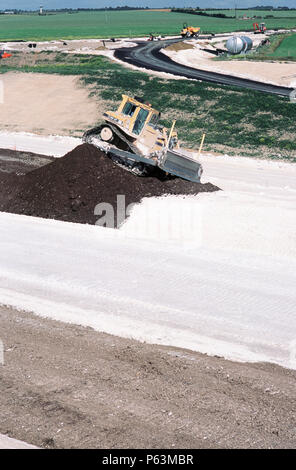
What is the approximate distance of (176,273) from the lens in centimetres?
1625

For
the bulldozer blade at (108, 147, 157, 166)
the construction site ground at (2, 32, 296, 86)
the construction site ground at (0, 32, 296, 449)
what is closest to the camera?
the construction site ground at (0, 32, 296, 449)

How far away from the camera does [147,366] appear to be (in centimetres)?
1135

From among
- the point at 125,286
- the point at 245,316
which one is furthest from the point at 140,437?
the point at 125,286

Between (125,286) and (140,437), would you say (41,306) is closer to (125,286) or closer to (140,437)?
(125,286)

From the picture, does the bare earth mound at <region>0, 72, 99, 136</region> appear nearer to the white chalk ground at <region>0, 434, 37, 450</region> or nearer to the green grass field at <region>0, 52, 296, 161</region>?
the green grass field at <region>0, 52, 296, 161</region>

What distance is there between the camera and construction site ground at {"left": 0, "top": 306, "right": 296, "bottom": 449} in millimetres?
9250

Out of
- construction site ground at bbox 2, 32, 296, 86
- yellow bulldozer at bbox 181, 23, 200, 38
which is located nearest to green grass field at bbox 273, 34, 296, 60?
construction site ground at bbox 2, 32, 296, 86

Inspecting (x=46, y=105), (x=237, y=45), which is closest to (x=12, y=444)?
(x=46, y=105)

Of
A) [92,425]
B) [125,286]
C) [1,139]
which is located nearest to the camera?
[92,425]

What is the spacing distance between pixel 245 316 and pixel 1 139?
26.8 metres

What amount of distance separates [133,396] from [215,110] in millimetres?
32347

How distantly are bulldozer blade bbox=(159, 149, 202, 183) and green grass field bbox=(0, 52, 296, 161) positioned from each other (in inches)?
373

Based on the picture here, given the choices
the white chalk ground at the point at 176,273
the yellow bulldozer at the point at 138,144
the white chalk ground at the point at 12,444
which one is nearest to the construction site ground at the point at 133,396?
the white chalk ground at the point at 12,444

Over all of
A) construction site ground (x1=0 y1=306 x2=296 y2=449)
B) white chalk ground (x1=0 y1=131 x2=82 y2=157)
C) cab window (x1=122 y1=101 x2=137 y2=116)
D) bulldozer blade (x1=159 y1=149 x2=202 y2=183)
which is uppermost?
cab window (x1=122 y1=101 x2=137 y2=116)
